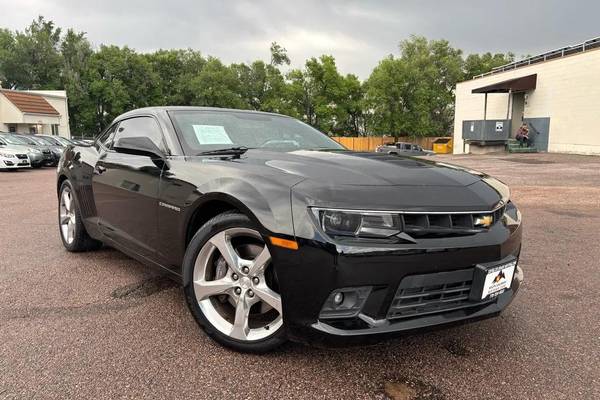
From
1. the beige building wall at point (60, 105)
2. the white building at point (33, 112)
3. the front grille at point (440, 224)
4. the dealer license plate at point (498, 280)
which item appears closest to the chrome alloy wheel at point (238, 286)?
the front grille at point (440, 224)

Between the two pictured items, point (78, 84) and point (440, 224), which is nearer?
point (440, 224)

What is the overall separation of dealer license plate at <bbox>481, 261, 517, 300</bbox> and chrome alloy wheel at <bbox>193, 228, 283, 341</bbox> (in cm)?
104

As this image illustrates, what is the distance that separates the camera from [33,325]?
2.80m

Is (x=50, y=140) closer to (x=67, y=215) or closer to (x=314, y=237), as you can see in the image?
(x=67, y=215)

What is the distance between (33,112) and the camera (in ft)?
120

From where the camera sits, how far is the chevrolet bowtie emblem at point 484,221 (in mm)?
2215

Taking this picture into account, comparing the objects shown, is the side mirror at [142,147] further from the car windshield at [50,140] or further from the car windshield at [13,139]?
the car windshield at [50,140]

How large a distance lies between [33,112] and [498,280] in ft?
138

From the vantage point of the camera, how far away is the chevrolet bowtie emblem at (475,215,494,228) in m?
2.21

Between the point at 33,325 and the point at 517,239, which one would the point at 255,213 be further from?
the point at 33,325

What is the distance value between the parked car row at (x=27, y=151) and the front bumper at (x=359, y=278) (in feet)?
50.6

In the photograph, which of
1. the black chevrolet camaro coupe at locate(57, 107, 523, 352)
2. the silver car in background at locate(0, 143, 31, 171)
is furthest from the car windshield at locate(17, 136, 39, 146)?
the black chevrolet camaro coupe at locate(57, 107, 523, 352)

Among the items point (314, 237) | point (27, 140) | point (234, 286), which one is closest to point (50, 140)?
point (27, 140)

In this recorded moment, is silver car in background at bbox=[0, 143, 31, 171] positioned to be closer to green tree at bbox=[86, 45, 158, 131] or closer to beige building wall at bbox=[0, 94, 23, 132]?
beige building wall at bbox=[0, 94, 23, 132]
